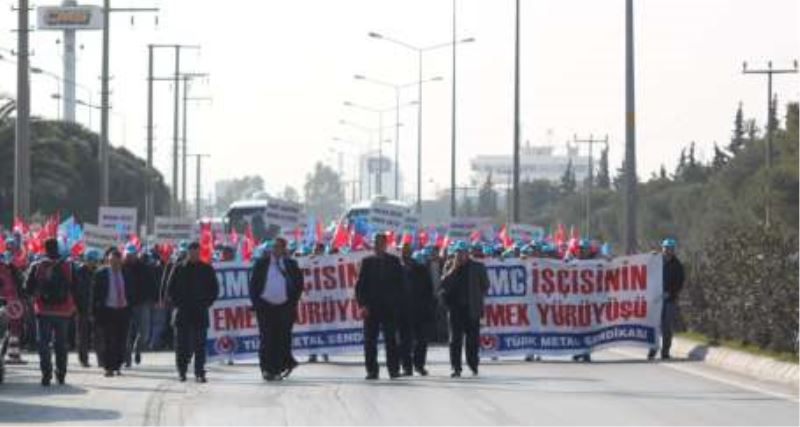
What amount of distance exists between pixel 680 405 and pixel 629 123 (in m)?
14.8

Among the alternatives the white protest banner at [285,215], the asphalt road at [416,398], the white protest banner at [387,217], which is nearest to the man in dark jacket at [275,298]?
the asphalt road at [416,398]

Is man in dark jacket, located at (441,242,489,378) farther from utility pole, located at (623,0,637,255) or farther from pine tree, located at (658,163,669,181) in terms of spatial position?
pine tree, located at (658,163,669,181)

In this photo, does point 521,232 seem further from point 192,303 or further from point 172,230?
point 192,303

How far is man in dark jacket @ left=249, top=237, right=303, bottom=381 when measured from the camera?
23.9 metres

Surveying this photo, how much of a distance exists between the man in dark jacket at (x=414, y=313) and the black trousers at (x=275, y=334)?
1.23 metres

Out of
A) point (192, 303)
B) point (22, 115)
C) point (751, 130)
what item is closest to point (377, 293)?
point (192, 303)

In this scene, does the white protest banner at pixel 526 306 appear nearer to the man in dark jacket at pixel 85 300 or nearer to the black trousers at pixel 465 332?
the man in dark jacket at pixel 85 300

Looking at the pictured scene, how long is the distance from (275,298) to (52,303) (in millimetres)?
2376

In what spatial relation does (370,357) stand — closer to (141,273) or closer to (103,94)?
(141,273)

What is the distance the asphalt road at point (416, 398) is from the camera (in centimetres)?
1838

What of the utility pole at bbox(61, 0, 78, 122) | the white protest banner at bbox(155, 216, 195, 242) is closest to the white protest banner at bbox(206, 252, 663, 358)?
the white protest banner at bbox(155, 216, 195, 242)

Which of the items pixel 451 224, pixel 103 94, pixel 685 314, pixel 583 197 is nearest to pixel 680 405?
pixel 685 314

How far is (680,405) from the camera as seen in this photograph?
1977 centimetres

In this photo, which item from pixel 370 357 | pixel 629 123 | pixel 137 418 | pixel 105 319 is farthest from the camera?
pixel 629 123
